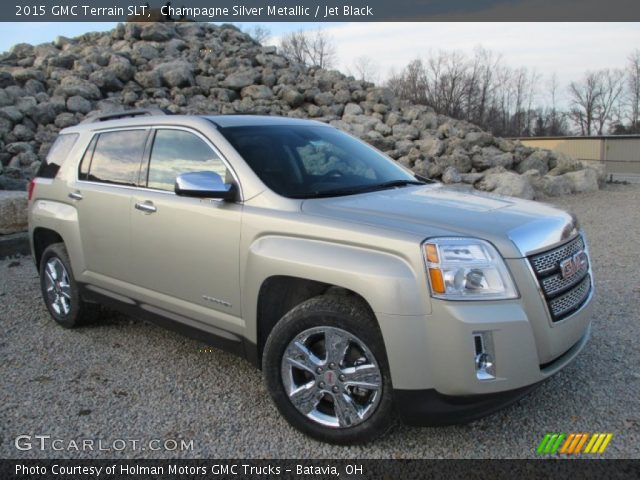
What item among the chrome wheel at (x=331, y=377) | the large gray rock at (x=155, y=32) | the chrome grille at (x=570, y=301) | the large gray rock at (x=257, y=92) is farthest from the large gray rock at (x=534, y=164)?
the large gray rock at (x=155, y=32)

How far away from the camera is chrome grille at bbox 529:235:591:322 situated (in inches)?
119

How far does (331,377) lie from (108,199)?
2.46m

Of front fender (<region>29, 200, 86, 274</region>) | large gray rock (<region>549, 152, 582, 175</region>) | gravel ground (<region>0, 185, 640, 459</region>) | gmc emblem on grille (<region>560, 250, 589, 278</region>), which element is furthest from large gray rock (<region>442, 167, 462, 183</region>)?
gmc emblem on grille (<region>560, 250, 589, 278</region>)

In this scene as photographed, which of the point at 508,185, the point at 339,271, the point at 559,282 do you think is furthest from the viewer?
the point at 508,185

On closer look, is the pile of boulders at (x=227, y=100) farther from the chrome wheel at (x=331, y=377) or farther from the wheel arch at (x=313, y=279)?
→ the chrome wheel at (x=331, y=377)

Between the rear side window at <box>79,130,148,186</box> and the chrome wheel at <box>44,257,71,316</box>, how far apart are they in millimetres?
916

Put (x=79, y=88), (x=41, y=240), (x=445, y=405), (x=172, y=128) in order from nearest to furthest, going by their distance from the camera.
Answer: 1. (x=445, y=405)
2. (x=172, y=128)
3. (x=41, y=240)
4. (x=79, y=88)

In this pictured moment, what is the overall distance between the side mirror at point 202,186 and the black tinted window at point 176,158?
25 centimetres

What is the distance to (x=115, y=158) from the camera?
473cm

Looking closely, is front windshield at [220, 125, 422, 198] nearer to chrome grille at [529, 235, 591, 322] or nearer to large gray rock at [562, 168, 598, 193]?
chrome grille at [529, 235, 591, 322]

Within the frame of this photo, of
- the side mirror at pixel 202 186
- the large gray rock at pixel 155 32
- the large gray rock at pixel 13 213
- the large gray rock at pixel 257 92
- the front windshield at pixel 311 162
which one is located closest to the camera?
the side mirror at pixel 202 186

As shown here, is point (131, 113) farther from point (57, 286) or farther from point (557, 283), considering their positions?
point (557, 283)

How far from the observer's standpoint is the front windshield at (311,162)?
3.77 metres

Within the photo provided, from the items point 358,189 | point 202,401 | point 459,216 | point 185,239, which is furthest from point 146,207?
point 459,216
